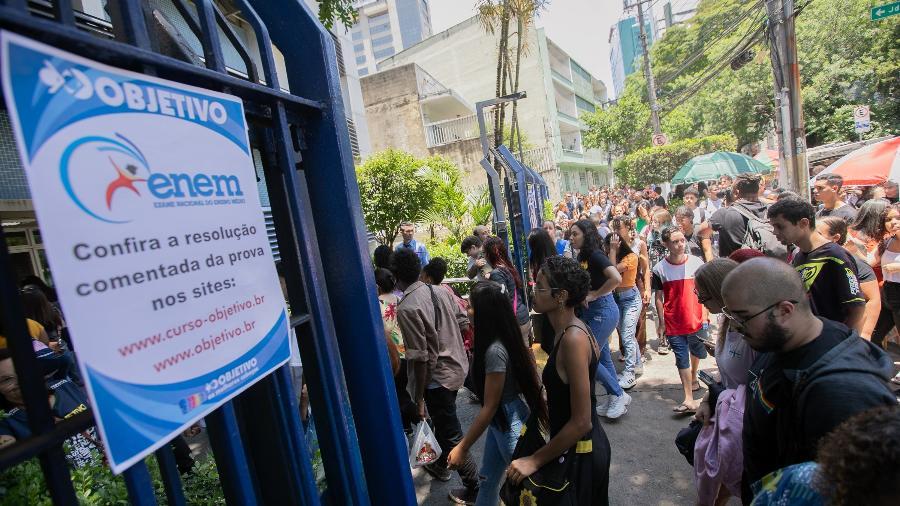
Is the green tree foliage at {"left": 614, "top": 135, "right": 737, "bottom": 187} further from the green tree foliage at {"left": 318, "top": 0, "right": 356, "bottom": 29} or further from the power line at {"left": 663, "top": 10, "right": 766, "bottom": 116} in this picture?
the green tree foliage at {"left": 318, "top": 0, "right": 356, "bottom": 29}

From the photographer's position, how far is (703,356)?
4402 mm

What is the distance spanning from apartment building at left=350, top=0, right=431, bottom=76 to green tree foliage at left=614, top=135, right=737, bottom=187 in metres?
95.3

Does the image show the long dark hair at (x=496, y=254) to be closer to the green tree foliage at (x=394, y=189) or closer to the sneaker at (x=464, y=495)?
the sneaker at (x=464, y=495)

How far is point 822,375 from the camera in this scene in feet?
5.11

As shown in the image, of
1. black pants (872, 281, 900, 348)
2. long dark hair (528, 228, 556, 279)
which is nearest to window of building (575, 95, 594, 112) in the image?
long dark hair (528, 228, 556, 279)

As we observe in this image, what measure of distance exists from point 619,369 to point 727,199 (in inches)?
150

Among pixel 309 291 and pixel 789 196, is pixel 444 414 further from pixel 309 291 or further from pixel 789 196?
pixel 789 196

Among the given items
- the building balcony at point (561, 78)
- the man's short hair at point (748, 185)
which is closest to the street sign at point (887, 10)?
the man's short hair at point (748, 185)

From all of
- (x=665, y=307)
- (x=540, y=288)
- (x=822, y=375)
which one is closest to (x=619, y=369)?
(x=665, y=307)

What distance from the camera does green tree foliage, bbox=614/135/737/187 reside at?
25.6m

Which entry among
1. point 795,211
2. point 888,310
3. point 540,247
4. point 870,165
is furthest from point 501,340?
point 870,165

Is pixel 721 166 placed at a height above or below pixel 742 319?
above

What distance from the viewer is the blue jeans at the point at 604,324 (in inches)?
172

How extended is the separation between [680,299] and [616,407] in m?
1.12
